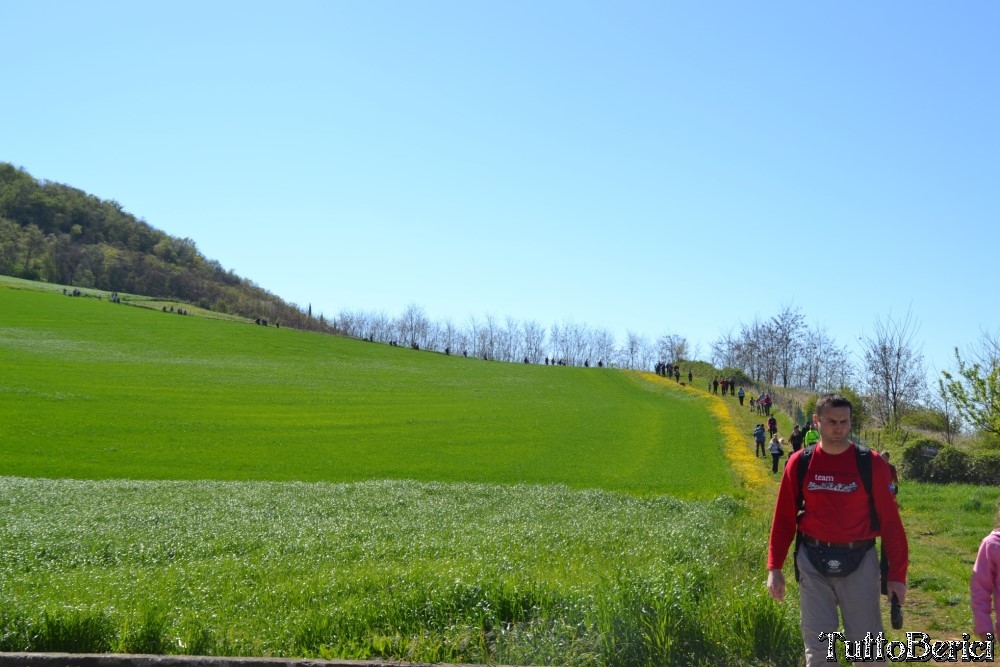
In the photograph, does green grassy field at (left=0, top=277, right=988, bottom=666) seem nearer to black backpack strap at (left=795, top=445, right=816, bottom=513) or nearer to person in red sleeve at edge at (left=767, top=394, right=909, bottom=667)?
person in red sleeve at edge at (left=767, top=394, right=909, bottom=667)

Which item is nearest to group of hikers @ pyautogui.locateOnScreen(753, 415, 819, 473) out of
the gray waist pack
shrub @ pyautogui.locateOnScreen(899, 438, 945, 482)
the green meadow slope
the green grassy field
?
the green grassy field

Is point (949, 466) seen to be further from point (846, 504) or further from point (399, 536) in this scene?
point (846, 504)

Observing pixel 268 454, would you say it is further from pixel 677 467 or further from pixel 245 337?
pixel 245 337

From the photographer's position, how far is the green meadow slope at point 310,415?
28.9m

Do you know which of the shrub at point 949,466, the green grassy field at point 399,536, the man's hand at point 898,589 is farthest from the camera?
the shrub at point 949,466

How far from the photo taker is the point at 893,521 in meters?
5.05

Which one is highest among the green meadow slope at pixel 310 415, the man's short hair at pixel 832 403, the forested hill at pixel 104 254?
the forested hill at pixel 104 254

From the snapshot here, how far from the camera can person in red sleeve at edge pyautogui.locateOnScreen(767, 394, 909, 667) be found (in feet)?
16.7

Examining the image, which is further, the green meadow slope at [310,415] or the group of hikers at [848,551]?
the green meadow slope at [310,415]

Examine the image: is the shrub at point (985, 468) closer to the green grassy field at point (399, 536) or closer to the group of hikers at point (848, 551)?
the green grassy field at point (399, 536)

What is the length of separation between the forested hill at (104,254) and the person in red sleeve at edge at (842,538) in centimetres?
13071

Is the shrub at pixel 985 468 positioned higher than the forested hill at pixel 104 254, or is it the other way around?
the forested hill at pixel 104 254

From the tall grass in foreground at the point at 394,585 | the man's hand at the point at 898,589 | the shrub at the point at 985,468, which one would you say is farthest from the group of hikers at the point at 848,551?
the shrub at the point at 985,468

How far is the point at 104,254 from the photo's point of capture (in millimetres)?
133125
